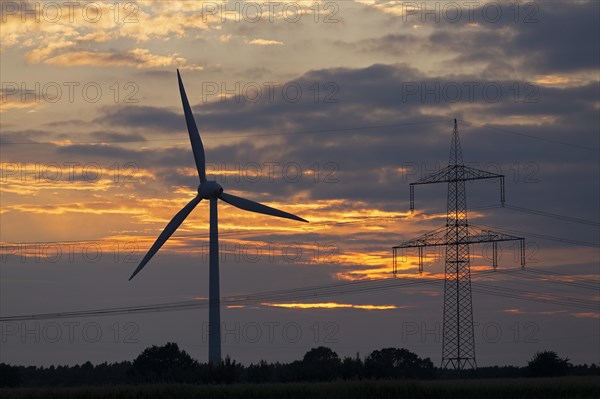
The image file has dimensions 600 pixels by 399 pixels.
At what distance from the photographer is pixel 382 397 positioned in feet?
323

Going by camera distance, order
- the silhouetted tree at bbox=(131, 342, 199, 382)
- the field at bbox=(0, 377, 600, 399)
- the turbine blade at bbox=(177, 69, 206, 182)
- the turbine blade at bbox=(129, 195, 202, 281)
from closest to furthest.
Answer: the field at bbox=(0, 377, 600, 399), the turbine blade at bbox=(129, 195, 202, 281), the turbine blade at bbox=(177, 69, 206, 182), the silhouetted tree at bbox=(131, 342, 199, 382)

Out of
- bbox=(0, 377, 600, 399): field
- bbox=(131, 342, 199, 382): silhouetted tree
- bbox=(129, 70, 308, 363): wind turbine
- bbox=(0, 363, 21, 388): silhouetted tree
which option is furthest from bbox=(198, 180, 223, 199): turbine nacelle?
bbox=(0, 363, 21, 388): silhouetted tree

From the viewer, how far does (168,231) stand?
11619cm

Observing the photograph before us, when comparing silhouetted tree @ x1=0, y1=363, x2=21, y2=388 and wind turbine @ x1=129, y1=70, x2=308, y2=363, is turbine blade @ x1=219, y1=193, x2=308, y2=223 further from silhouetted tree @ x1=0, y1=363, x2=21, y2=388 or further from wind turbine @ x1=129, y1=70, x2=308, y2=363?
silhouetted tree @ x1=0, y1=363, x2=21, y2=388

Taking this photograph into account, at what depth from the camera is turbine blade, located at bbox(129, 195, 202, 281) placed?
374ft

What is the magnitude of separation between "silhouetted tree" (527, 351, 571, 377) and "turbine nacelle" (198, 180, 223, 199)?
259 ft

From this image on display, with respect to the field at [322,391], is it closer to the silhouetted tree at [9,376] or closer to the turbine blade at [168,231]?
the turbine blade at [168,231]

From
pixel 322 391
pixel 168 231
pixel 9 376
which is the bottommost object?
pixel 9 376

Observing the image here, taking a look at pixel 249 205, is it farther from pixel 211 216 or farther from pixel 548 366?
pixel 548 366

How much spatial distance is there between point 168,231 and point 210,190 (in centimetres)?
707

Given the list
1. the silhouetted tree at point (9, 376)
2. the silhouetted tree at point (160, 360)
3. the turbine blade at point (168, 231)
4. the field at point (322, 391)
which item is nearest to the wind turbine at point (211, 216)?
the turbine blade at point (168, 231)

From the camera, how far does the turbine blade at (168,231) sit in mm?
114125

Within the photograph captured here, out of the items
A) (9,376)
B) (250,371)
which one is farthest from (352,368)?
(9,376)

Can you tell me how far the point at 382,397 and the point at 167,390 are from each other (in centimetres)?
2081
